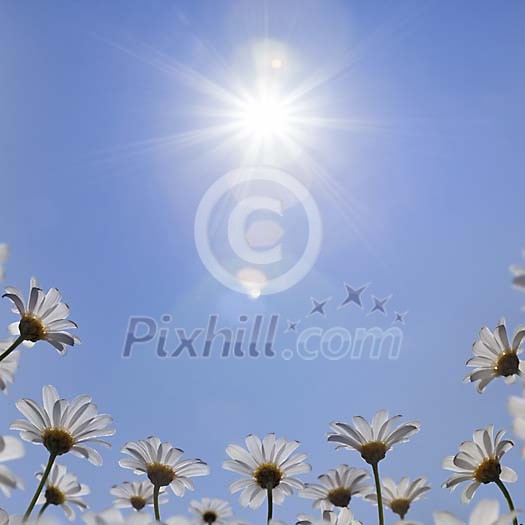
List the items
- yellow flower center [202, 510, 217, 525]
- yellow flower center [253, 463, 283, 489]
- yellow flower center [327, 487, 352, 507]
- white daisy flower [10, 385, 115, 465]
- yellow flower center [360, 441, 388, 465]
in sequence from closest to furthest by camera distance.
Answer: white daisy flower [10, 385, 115, 465], yellow flower center [360, 441, 388, 465], yellow flower center [327, 487, 352, 507], yellow flower center [253, 463, 283, 489], yellow flower center [202, 510, 217, 525]

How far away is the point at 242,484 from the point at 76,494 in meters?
0.90

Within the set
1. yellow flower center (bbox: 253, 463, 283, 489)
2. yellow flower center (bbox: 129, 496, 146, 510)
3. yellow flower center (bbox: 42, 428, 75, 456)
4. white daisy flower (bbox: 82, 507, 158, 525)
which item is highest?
yellow flower center (bbox: 253, 463, 283, 489)

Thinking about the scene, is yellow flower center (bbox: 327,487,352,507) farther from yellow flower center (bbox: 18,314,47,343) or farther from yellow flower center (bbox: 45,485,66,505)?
yellow flower center (bbox: 18,314,47,343)

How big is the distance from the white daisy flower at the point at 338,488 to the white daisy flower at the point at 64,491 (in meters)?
1.17

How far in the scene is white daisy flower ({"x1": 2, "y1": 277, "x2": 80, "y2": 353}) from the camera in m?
3.28

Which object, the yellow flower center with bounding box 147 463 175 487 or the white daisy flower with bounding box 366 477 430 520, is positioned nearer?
the yellow flower center with bounding box 147 463 175 487

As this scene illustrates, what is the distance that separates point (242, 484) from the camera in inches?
142

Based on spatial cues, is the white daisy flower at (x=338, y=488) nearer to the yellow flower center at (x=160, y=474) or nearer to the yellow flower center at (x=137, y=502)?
the yellow flower center at (x=160, y=474)

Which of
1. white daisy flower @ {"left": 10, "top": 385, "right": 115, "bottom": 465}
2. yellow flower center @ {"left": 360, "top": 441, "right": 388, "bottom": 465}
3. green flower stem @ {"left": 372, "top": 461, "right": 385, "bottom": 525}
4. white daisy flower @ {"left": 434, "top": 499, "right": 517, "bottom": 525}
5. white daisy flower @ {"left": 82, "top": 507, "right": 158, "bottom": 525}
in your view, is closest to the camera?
white daisy flower @ {"left": 82, "top": 507, "right": 158, "bottom": 525}

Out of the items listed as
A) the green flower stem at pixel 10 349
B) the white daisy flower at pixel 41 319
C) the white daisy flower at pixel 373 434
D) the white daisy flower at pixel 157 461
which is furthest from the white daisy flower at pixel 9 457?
the white daisy flower at pixel 373 434

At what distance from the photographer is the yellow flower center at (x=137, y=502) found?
370 cm

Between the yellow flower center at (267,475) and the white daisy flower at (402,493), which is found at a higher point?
the white daisy flower at (402,493)

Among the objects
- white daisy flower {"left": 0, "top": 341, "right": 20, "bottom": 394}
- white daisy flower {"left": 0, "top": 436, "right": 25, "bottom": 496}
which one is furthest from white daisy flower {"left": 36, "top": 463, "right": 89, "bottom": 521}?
white daisy flower {"left": 0, "top": 436, "right": 25, "bottom": 496}

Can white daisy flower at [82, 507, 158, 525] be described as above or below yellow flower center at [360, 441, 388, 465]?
below
